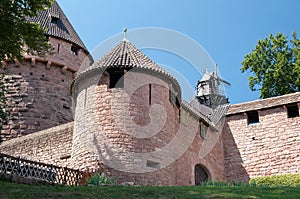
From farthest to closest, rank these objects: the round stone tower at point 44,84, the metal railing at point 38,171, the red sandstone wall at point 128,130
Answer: the round stone tower at point 44,84
the red sandstone wall at point 128,130
the metal railing at point 38,171

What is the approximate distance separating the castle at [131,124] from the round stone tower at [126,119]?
0.11 feet

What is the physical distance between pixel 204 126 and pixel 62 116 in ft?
26.2

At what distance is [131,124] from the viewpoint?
52.0 ft

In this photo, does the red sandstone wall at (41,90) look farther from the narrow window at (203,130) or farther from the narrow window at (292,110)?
the narrow window at (292,110)

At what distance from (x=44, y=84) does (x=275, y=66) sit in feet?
46.2

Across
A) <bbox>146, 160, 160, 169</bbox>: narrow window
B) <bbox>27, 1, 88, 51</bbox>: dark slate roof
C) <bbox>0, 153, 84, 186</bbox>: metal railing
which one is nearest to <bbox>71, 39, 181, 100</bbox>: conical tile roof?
<bbox>146, 160, 160, 169</bbox>: narrow window

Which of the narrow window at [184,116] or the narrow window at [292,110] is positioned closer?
the narrow window at [184,116]

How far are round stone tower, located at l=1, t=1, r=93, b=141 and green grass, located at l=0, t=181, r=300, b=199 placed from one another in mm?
13099

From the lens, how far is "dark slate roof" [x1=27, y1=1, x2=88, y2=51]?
2598 cm

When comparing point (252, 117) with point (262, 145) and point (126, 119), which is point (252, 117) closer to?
point (262, 145)

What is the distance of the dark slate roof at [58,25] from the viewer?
85.2 ft

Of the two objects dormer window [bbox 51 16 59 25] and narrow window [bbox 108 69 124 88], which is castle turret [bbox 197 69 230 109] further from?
narrow window [bbox 108 69 124 88]

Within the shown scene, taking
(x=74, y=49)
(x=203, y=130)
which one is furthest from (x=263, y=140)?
(x=74, y=49)

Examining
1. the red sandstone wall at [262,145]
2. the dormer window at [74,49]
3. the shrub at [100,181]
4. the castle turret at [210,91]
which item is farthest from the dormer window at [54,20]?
the castle turret at [210,91]
